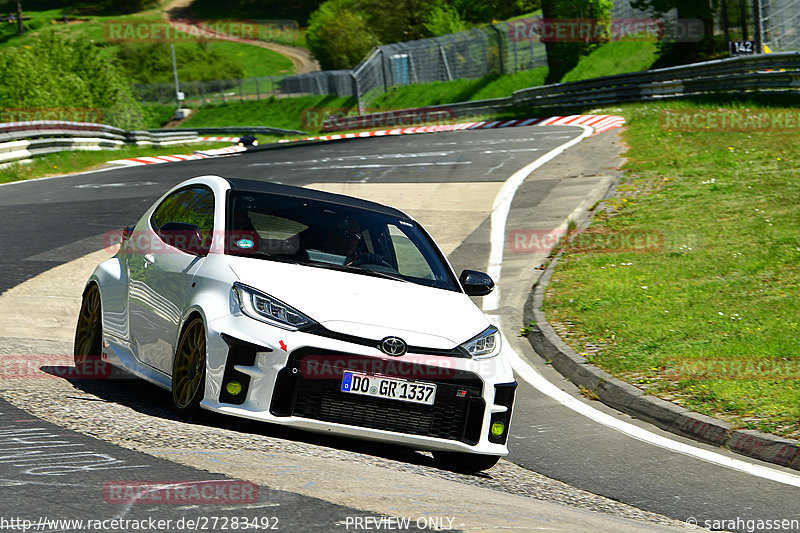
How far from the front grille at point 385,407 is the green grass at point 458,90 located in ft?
159

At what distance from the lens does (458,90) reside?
2282 inches

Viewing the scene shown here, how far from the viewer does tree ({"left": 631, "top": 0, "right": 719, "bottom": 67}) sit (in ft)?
125

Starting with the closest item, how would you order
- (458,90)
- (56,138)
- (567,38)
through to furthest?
(56,138) < (567,38) < (458,90)

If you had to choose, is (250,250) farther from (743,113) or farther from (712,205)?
(743,113)

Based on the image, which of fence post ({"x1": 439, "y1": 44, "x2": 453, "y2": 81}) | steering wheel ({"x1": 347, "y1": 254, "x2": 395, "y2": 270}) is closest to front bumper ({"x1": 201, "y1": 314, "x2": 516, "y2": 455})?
steering wheel ({"x1": 347, "y1": 254, "x2": 395, "y2": 270})

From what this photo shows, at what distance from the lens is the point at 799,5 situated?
3475 cm

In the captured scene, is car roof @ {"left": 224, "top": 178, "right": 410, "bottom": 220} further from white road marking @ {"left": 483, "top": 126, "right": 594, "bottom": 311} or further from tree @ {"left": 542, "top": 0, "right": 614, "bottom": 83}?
tree @ {"left": 542, "top": 0, "right": 614, "bottom": 83}

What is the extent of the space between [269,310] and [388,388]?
0.82m

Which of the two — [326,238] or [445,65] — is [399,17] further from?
[326,238]

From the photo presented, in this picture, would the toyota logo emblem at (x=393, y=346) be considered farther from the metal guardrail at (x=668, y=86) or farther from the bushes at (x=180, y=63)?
the bushes at (x=180, y=63)

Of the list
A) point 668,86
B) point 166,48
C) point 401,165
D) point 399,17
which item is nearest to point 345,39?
point 399,17

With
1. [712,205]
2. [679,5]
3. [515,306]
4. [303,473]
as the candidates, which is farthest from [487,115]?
[303,473]

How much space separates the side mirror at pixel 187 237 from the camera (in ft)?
21.9

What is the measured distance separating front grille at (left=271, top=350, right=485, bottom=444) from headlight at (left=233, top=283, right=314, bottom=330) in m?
0.20
